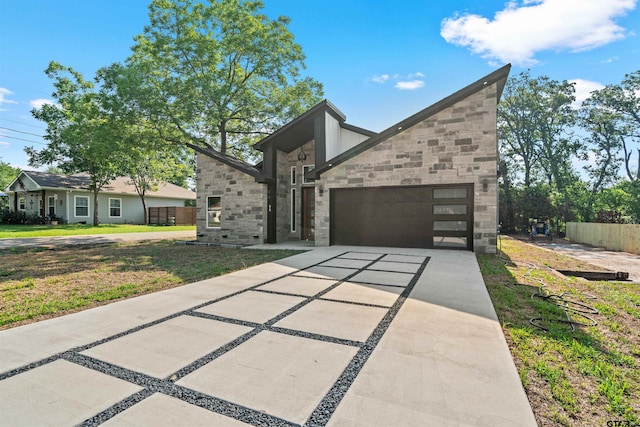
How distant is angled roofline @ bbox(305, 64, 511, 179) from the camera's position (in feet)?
28.5

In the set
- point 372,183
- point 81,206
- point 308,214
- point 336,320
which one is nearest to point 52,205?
point 81,206

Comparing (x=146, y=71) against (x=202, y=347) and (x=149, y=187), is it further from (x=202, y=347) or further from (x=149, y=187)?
(x=202, y=347)

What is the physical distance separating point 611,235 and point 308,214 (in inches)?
595

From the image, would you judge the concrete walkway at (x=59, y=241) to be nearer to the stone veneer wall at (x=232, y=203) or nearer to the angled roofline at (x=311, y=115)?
the stone veneer wall at (x=232, y=203)

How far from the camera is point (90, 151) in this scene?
46.3 ft

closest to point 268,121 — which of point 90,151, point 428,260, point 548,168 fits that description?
point 90,151

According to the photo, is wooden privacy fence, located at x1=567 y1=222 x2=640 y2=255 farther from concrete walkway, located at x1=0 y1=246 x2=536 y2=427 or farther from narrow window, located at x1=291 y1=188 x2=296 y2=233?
narrow window, located at x1=291 y1=188 x2=296 y2=233

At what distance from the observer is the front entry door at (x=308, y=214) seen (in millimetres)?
13008

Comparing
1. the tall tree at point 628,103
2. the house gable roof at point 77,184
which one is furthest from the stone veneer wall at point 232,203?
the tall tree at point 628,103

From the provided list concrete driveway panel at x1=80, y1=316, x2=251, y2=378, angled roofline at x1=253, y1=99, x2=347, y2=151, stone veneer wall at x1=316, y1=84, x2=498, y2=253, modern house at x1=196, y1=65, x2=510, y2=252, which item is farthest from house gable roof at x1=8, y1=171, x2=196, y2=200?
concrete driveway panel at x1=80, y1=316, x2=251, y2=378

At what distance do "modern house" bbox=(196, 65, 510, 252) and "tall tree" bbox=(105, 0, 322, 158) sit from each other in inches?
157

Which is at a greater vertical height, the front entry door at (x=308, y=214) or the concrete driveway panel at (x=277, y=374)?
the front entry door at (x=308, y=214)

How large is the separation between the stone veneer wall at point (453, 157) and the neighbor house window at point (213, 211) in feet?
19.6

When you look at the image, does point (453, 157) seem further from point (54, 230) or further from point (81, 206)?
point (81, 206)
